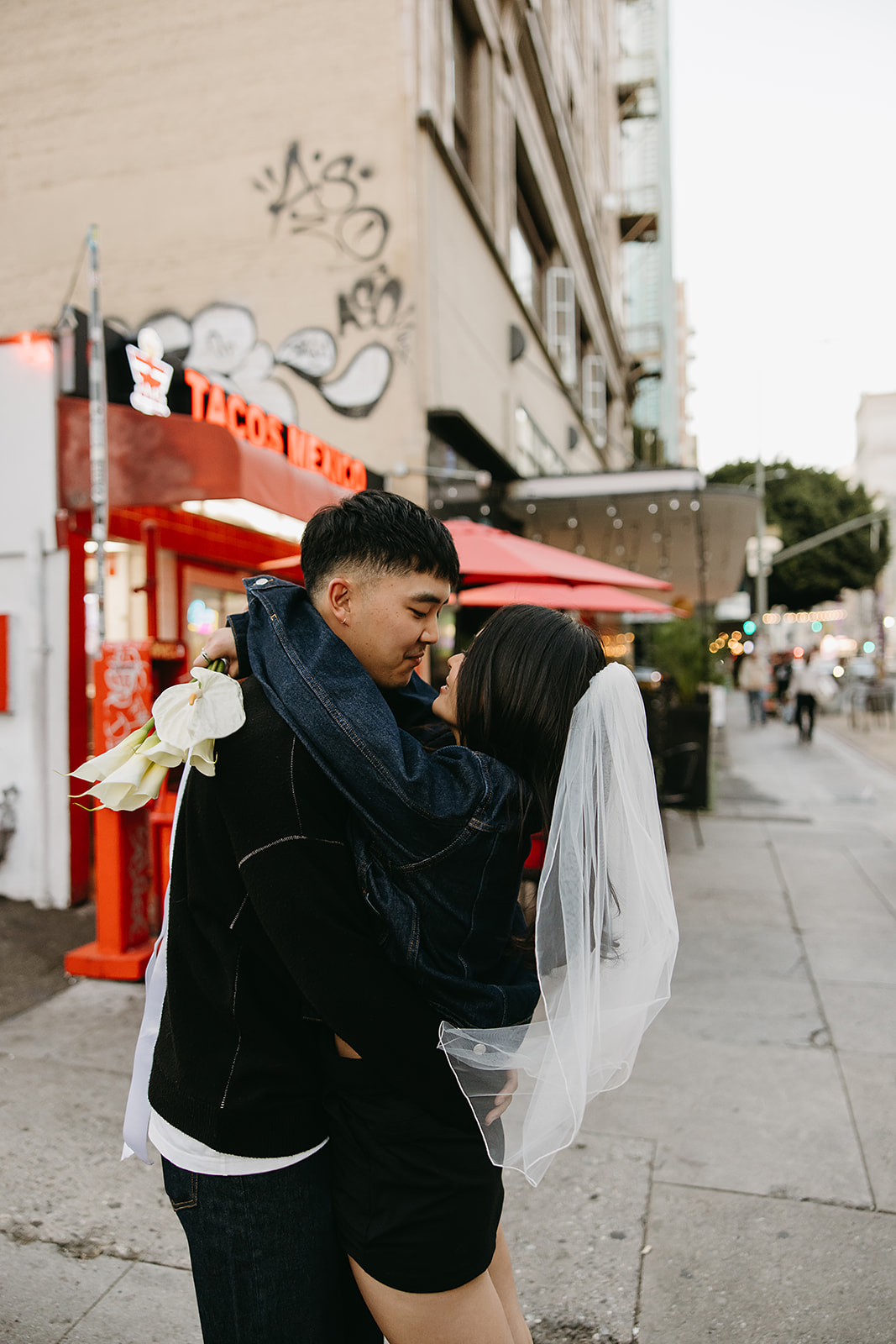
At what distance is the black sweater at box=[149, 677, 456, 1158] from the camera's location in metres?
1.30

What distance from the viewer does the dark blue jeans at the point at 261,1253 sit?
1.40 m

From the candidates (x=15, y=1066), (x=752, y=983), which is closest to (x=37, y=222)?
(x=15, y=1066)

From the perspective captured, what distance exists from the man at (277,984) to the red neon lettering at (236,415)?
5.12 meters

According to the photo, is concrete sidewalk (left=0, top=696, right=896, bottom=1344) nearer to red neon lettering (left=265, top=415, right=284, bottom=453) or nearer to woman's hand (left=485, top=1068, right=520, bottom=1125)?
woman's hand (left=485, top=1068, right=520, bottom=1125)

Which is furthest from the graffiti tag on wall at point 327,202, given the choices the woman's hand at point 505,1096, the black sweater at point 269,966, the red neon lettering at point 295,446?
the woman's hand at point 505,1096

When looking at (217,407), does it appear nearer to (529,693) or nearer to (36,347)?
(36,347)

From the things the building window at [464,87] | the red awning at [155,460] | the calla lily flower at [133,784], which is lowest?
the calla lily flower at [133,784]

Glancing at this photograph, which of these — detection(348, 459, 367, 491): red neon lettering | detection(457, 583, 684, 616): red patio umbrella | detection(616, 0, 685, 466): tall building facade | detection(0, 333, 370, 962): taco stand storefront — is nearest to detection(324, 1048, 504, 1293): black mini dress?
detection(0, 333, 370, 962): taco stand storefront

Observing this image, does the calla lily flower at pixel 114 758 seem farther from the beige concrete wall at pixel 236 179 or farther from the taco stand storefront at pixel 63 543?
the beige concrete wall at pixel 236 179

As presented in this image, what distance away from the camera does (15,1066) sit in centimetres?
378

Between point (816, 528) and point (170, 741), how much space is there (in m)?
44.7

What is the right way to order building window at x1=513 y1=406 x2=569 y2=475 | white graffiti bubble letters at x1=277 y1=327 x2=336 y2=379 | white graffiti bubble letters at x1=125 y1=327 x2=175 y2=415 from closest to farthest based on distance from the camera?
white graffiti bubble letters at x1=125 y1=327 x2=175 y2=415
white graffiti bubble letters at x1=277 y1=327 x2=336 y2=379
building window at x1=513 y1=406 x2=569 y2=475

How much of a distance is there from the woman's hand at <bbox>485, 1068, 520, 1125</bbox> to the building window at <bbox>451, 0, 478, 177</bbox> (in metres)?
12.0

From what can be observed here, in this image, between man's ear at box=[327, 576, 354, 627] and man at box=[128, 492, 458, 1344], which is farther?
man's ear at box=[327, 576, 354, 627]
